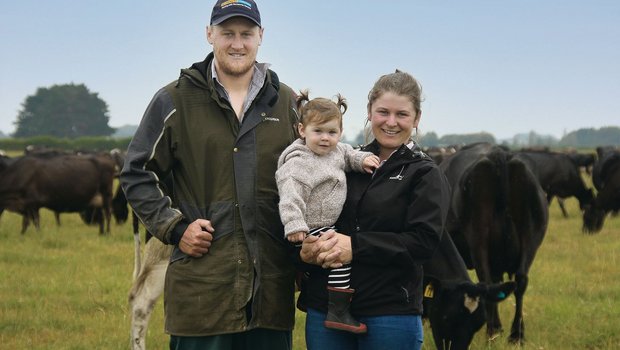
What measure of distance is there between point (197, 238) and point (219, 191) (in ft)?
0.93

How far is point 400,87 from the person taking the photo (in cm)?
391

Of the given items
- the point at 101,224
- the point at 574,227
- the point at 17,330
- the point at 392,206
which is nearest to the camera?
the point at 392,206

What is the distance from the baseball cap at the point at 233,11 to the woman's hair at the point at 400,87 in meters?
0.74

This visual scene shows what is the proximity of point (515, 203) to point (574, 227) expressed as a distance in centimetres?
1102

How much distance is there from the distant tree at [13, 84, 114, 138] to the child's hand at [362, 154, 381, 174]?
4909 inches

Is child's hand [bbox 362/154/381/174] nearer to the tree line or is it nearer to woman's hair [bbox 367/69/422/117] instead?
woman's hair [bbox 367/69/422/117]

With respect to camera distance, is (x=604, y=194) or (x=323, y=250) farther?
(x=604, y=194)

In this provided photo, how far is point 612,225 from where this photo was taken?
1895cm

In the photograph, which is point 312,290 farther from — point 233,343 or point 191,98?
point 191,98

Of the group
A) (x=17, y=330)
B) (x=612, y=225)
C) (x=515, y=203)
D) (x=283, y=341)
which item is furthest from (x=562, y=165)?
(x=283, y=341)

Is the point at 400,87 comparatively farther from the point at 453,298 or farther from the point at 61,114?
the point at 61,114

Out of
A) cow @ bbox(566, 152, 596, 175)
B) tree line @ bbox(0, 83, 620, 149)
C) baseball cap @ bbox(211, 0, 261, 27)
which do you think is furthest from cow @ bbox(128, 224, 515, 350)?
tree line @ bbox(0, 83, 620, 149)

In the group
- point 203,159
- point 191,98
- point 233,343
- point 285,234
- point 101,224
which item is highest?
point 191,98

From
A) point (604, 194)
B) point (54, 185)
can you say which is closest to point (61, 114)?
point (54, 185)
